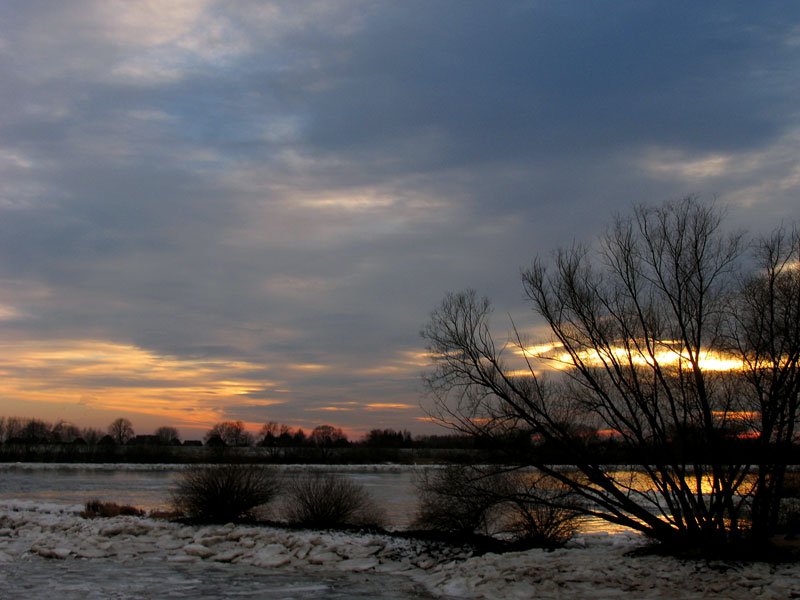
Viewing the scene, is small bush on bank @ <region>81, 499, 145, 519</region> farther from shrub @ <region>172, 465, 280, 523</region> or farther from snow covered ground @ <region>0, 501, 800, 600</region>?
snow covered ground @ <region>0, 501, 800, 600</region>

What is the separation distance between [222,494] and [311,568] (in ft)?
25.7

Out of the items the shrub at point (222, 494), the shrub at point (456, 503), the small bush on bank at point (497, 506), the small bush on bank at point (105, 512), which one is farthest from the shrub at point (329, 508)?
the small bush on bank at point (105, 512)

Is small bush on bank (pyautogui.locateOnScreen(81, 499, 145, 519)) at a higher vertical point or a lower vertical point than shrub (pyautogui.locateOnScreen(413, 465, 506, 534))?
lower

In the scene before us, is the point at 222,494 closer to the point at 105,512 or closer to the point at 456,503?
the point at 105,512

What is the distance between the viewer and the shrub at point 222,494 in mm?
24453

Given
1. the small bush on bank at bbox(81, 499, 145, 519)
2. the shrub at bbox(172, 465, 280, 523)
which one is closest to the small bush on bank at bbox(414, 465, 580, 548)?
the shrub at bbox(172, 465, 280, 523)

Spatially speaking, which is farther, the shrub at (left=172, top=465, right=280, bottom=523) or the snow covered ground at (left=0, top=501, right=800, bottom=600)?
the shrub at (left=172, top=465, right=280, bottom=523)

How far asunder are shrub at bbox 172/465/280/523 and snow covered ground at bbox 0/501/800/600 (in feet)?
5.90

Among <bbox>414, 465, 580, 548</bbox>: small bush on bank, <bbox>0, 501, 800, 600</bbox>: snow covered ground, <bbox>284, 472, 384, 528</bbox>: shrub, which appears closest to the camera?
<bbox>0, 501, 800, 600</bbox>: snow covered ground

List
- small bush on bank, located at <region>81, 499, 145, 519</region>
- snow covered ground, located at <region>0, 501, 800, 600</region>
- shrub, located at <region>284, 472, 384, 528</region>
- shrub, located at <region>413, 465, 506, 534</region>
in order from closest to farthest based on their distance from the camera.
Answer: snow covered ground, located at <region>0, 501, 800, 600</region>
shrub, located at <region>413, 465, 506, 534</region>
shrub, located at <region>284, 472, 384, 528</region>
small bush on bank, located at <region>81, 499, 145, 519</region>

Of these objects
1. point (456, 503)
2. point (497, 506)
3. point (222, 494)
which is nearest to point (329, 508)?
point (222, 494)

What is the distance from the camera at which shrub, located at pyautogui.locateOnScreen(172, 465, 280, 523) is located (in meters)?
24.5

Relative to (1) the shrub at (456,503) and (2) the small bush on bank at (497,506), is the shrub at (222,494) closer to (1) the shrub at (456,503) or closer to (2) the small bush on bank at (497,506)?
(1) the shrub at (456,503)

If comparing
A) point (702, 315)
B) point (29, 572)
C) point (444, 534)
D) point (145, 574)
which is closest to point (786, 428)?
point (702, 315)
